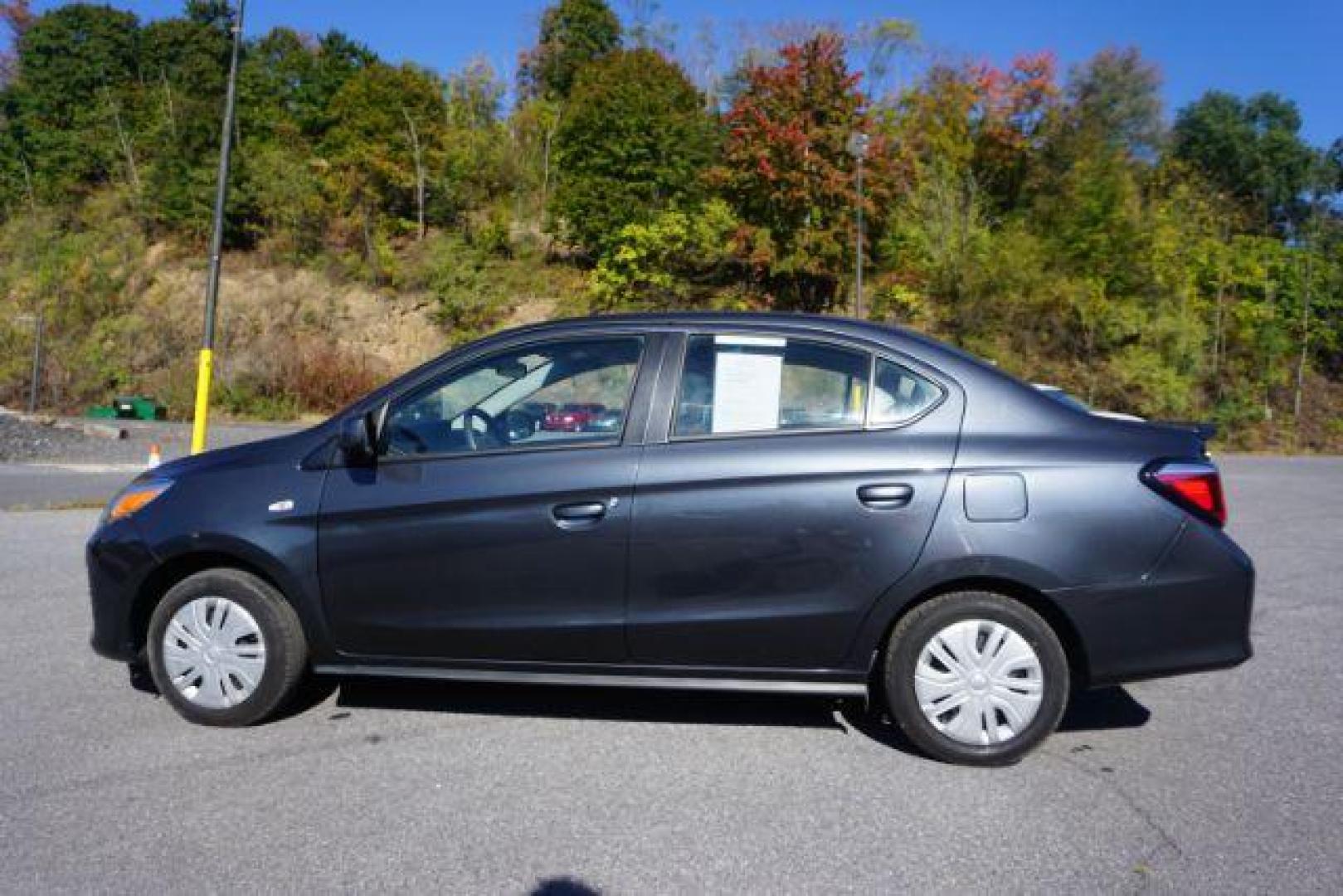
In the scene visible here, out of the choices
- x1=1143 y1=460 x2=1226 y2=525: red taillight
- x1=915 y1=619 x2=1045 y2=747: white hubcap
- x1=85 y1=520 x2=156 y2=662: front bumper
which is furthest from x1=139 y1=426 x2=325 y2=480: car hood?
x1=1143 y1=460 x2=1226 y2=525: red taillight

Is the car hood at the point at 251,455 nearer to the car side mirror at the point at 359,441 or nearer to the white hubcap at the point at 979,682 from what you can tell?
the car side mirror at the point at 359,441

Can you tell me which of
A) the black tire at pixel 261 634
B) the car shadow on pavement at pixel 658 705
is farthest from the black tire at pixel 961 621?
the black tire at pixel 261 634

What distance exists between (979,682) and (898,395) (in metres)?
1.20

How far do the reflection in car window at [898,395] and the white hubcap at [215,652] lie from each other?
2812 mm

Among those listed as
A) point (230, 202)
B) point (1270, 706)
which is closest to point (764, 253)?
point (230, 202)

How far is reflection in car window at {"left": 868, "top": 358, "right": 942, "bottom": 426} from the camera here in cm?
417

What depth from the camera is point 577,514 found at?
4117mm

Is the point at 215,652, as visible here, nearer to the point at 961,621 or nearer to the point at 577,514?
the point at 577,514

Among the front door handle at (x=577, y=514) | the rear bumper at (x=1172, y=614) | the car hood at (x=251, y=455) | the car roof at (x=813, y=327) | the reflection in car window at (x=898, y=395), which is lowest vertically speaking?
the rear bumper at (x=1172, y=614)

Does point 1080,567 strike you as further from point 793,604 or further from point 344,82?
point 344,82

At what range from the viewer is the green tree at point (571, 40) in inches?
2040

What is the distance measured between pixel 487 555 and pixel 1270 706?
151 inches

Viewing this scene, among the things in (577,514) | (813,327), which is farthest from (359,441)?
(813,327)

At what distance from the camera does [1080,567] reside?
396 centimetres
